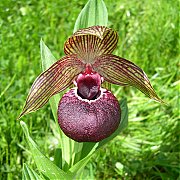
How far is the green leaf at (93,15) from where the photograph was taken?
1267 mm

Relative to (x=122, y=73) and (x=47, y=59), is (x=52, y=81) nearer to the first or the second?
(x=47, y=59)

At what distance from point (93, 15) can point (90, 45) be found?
10cm

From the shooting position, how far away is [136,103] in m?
2.07

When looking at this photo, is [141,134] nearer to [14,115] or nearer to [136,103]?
[136,103]

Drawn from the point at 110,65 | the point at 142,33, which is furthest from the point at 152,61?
the point at 110,65

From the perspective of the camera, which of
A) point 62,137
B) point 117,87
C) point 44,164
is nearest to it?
→ point 44,164

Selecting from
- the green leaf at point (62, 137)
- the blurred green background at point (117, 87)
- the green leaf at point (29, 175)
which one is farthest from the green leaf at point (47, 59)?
the blurred green background at point (117, 87)

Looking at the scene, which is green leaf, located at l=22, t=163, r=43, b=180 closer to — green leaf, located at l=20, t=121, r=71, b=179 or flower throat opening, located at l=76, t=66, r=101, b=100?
green leaf, located at l=20, t=121, r=71, b=179

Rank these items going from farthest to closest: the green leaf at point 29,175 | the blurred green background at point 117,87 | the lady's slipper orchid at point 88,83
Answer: the blurred green background at point 117,87 → the green leaf at point 29,175 → the lady's slipper orchid at point 88,83

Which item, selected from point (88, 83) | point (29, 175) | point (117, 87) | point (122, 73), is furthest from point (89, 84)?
point (117, 87)

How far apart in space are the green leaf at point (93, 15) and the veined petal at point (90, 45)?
0.07 meters

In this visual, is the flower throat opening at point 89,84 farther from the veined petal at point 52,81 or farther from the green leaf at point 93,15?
the green leaf at point 93,15

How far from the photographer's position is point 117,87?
2.16 meters

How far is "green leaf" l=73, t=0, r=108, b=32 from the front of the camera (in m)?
1.27
